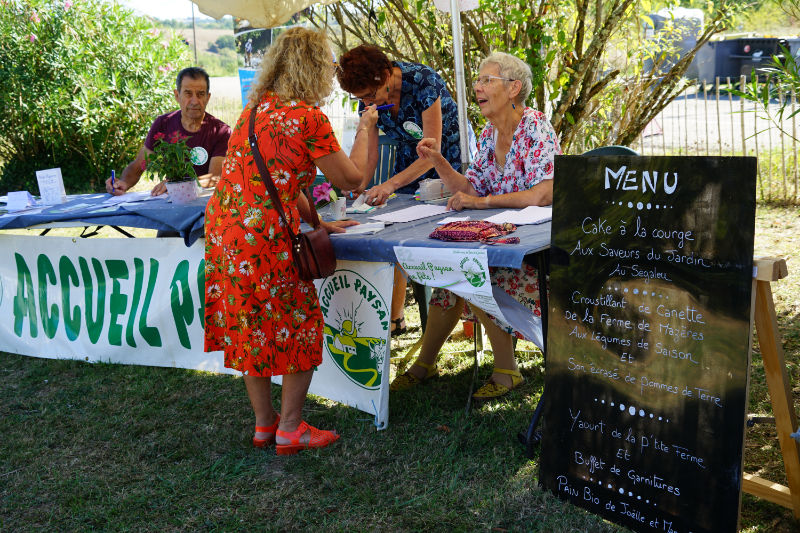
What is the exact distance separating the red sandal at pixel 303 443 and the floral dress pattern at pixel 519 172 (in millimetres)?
785

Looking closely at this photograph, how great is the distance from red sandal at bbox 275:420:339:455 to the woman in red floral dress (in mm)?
11

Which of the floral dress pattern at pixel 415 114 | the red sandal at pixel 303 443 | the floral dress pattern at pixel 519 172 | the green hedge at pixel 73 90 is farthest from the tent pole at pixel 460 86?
the green hedge at pixel 73 90

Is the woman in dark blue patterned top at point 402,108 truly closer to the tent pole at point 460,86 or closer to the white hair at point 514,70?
the tent pole at point 460,86

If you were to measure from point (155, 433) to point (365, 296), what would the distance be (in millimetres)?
1086

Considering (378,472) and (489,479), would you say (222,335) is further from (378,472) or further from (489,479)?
(489,479)

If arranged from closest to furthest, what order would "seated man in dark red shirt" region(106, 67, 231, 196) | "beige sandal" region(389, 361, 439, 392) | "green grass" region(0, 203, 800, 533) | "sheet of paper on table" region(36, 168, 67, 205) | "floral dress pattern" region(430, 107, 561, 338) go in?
"green grass" region(0, 203, 800, 533) < "floral dress pattern" region(430, 107, 561, 338) < "beige sandal" region(389, 361, 439, 392) < "sheet of paper on table" region(36, 168, 67, 205) < "seated man in dark red shirt" region(106, 67, 231, 196)

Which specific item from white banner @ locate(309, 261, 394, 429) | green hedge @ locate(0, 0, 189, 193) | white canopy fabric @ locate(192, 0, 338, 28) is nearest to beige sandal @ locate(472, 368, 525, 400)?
white banner @ locate(309, 261, 394, 429)

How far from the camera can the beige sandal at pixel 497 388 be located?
322 centimetres

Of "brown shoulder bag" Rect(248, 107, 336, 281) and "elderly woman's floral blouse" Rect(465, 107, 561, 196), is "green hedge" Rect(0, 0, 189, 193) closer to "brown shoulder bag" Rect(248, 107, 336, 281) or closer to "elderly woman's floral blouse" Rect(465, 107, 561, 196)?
"elderly woman's floral blouse" Rect(465, 107, 561, 196)

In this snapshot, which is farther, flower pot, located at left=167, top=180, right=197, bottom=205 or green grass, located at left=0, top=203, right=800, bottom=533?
flower pot, located at left=167, top=180, right=197, bottom=205

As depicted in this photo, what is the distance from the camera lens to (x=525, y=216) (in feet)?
9.43

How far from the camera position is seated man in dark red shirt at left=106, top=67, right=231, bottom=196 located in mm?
4355

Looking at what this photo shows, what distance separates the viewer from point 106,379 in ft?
12.5

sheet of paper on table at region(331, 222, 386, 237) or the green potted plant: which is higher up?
the green potted plant
